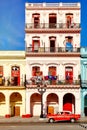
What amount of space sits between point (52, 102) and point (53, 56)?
6786mm

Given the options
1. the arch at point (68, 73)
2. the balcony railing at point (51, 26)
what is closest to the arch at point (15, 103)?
the arch at point (68, 73)

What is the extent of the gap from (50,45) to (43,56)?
86.7 inches

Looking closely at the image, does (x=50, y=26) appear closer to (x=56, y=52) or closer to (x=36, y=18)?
(x=36, y=18)

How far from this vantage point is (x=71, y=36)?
6262cm

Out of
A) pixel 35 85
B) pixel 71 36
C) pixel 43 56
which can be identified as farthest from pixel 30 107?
pixel 71 36

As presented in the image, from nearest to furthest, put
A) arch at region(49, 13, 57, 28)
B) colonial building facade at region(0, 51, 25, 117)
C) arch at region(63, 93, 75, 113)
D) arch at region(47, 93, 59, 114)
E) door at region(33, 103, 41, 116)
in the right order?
1. colonial building facade at region(0, 51, 25, 117)
2. arch at region(63, 93, 75, 113)
3. arch at region(49, 13, 57, 28)
4. arch at region(47, 93, 59, 114)
5. door at region(33, 103, 41, 116)

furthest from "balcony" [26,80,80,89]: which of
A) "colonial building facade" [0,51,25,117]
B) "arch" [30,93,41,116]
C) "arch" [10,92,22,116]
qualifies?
"arch" [10,92,22,116]

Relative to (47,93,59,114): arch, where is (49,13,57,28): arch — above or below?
above

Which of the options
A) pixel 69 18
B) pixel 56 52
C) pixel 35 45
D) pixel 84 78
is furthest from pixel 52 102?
pixel 69 18

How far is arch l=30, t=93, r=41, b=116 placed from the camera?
208 ft

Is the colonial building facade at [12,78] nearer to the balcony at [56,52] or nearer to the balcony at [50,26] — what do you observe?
the balcony at [56,52]

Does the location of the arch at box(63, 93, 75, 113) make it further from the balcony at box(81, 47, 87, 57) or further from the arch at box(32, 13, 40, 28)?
the arch at box(32, 13, 40, 28)

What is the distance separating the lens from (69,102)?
63594 mm

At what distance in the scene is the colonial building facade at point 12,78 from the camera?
62.3 meters
